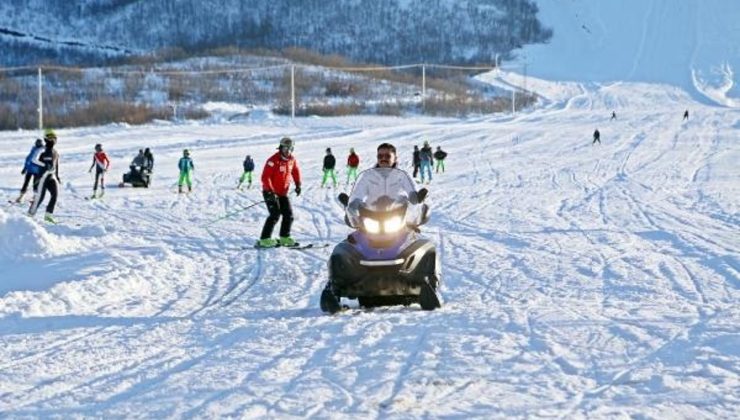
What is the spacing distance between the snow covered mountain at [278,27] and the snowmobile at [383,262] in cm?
10447

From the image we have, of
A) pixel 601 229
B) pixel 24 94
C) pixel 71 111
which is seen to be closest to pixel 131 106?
pixel 71 111

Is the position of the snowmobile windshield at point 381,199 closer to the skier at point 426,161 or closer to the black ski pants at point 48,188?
the black ski pants at point 48,188

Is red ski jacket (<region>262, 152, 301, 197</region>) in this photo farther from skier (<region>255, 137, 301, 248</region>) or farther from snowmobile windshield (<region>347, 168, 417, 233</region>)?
snowmobile windshield (<region>347, 168, 417, 233</region>)

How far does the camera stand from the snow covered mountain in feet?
386

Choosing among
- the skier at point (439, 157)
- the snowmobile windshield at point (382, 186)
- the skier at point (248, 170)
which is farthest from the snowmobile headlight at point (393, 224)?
the skier at point (439, 157)

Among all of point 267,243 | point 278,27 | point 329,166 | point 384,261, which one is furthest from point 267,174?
point 278,27

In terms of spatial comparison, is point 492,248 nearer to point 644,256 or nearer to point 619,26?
point 644,256

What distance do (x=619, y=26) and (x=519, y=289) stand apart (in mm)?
118035

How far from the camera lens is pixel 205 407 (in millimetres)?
5234

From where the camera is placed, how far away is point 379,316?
8.12 m

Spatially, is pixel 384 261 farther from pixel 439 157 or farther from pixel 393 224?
pixel 439 157

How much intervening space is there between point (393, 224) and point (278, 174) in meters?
5.34

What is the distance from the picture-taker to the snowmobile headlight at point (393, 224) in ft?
27.9

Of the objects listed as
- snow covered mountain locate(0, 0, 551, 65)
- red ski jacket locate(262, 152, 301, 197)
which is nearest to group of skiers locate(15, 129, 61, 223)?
red ski jacket locate(262, 152, 301, 197)
